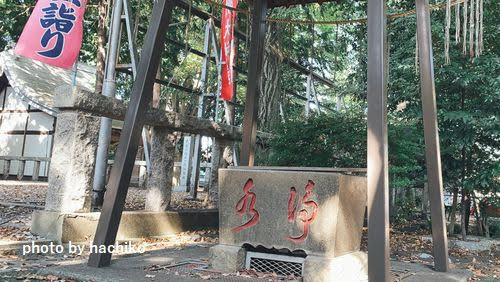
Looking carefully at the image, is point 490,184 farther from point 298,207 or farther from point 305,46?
point 305,46

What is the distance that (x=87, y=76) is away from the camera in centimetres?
2016

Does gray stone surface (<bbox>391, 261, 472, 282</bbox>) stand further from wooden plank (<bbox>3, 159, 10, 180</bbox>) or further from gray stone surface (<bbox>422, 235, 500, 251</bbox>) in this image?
wooden plank (<bbox>3, 159, 10, 180</bbox>)

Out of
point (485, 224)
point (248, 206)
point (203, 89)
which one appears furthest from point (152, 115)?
point (485, 224)

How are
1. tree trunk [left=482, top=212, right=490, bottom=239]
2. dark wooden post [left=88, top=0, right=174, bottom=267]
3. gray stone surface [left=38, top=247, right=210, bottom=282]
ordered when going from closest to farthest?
gray stone surface [left=38, top=247, right=210, bottom=282] → dark wooden post [left=88, top=0, right=174, bottom=267] → tree trunk [left=482, top=212, right=490, bottom=239]

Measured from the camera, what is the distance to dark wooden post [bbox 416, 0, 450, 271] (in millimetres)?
5577

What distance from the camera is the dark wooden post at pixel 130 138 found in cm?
470

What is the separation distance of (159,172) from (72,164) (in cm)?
168

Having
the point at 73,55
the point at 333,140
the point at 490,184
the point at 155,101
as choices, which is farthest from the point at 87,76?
the point at 490,184

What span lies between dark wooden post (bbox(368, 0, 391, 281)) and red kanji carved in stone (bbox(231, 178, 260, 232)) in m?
1.37

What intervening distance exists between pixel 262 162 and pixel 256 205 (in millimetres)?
4826

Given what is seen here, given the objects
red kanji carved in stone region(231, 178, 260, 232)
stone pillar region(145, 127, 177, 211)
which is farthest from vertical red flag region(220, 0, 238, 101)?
red kanji carved in stone region(231, 178, 260, 232)

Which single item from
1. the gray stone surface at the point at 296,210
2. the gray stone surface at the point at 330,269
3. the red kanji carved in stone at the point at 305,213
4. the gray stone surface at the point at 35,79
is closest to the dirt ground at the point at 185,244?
the gray stone surface at the point at 296,210

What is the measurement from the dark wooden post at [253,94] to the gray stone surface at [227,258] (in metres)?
1.97

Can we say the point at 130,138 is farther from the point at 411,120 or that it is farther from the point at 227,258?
the point at 411,120
